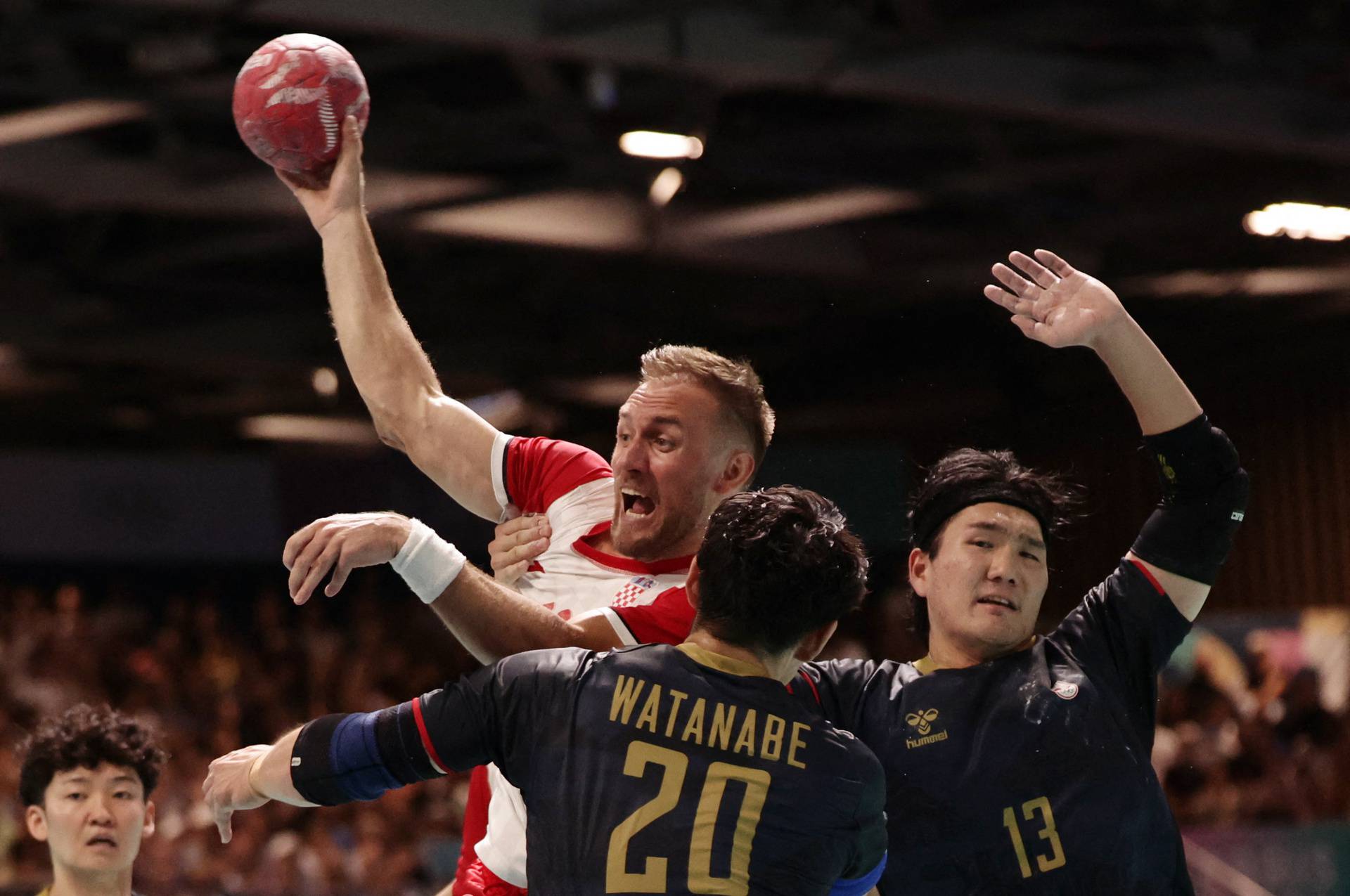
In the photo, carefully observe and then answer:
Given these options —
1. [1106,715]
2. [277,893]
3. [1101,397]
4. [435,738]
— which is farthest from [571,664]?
[277,893]

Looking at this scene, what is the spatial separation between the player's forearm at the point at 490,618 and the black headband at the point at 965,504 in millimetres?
1001

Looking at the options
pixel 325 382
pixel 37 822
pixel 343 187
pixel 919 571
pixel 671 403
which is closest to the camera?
pixel 919 571

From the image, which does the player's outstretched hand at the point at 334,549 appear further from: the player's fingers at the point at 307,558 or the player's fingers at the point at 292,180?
the player's fingers at the point at 292,180

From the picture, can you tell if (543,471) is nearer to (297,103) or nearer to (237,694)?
(297,103)

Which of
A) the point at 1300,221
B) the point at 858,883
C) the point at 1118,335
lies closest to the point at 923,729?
the point at 858,883

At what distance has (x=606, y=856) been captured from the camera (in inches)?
120

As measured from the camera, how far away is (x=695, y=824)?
9.99 feet

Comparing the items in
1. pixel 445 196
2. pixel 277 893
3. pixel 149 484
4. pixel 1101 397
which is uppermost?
pixel 445 196

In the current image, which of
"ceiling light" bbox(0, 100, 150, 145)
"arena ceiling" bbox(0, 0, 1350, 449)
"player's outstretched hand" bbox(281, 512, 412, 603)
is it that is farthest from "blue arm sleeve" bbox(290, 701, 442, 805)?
"ceiling light" bbox(0, 100, 150, 145)

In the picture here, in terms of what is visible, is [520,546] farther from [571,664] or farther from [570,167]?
[570,167]

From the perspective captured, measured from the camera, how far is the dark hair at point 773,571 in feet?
10.4

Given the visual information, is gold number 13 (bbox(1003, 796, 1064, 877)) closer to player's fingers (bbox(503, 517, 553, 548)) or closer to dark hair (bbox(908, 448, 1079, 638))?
dark hair (bbox(908, 448, 1079, 638))

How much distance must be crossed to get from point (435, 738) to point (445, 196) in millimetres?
9823

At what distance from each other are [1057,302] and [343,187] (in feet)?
6.74
